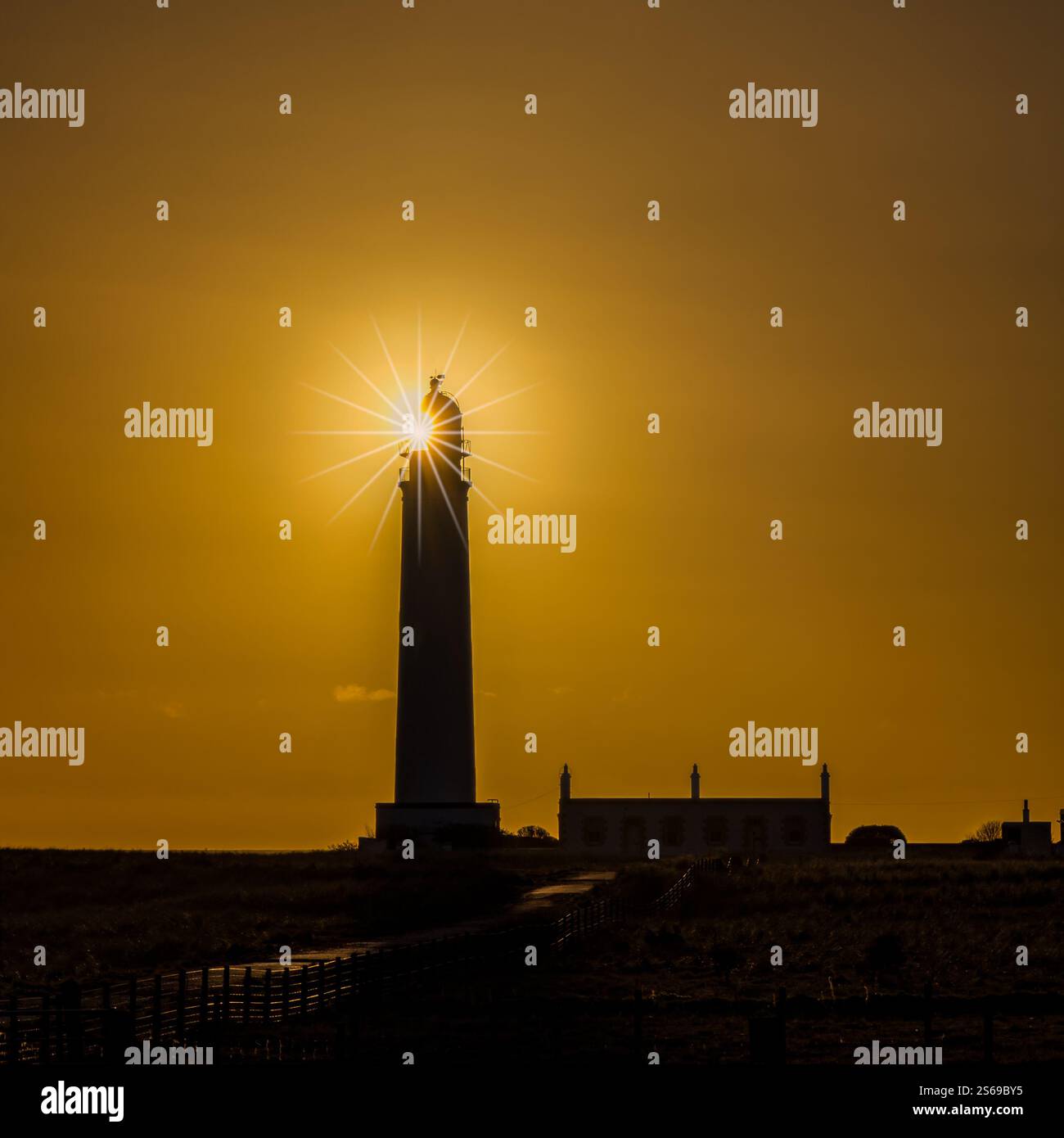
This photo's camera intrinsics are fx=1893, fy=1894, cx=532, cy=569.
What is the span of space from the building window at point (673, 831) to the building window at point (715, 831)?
1.22m

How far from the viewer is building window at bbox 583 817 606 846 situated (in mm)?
102625

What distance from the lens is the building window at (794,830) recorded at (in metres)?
102

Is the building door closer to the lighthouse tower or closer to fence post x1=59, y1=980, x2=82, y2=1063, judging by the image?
the lighthouse tower

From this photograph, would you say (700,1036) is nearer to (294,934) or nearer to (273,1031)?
(273,1031)

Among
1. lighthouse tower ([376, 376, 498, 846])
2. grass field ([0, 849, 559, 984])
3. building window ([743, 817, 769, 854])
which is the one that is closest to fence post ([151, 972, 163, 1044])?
grass field ([0, 849, 559, 984])

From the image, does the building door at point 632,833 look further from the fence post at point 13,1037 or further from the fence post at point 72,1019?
the fence post at point 13,1037

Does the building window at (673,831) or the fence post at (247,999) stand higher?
the building window at (673,831)

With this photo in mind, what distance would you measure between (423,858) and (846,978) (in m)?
33.8

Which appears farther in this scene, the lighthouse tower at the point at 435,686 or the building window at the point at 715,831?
the building window at the point at 715,831

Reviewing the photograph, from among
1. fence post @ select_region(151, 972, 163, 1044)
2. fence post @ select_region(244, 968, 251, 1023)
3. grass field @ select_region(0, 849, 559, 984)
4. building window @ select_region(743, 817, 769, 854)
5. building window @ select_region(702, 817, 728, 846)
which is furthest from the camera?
building window @ select_region(702, 817, 728, 846)

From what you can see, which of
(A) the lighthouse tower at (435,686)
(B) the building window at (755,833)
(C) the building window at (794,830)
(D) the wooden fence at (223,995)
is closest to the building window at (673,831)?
(B) the building window at (755,833)

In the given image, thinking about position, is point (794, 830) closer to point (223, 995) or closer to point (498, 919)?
point (498, 919)

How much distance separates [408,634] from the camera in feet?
246

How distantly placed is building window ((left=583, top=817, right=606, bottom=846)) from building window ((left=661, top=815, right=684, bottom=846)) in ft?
10.6
